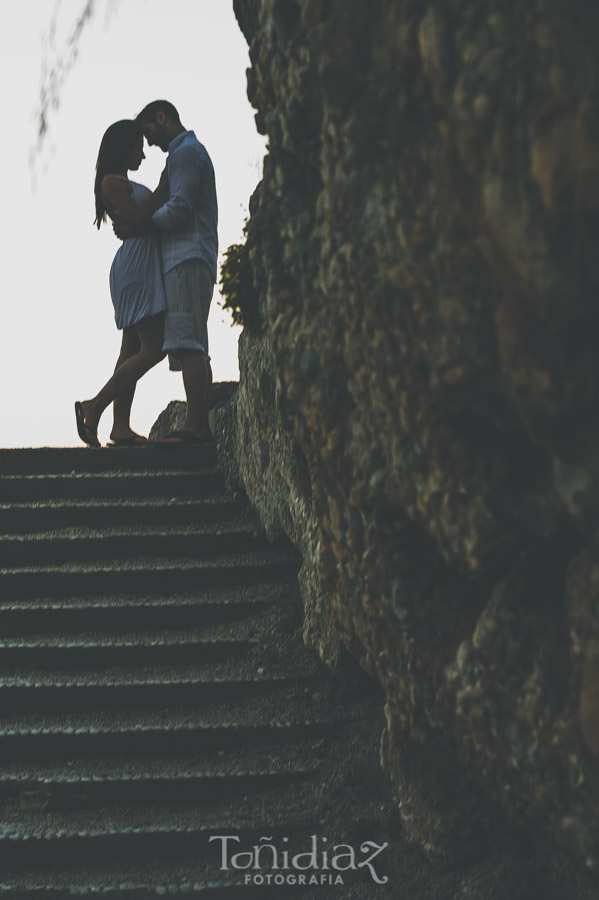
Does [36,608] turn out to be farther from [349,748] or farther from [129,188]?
[129,188]

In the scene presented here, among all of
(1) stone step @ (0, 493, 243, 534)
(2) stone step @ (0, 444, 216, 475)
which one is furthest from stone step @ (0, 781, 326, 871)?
(2) stone step @ (0, 444, 216, 475)

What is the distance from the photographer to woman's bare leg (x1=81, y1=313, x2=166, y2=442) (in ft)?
20.8

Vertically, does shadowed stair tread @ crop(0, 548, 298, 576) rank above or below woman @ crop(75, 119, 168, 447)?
below

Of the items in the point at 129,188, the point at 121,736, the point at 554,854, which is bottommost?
the point at 554,854

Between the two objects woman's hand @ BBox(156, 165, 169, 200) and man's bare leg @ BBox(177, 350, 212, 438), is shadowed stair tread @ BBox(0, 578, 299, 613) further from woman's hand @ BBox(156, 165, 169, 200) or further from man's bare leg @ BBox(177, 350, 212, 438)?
woman's hand @ BBox(156, 165, 169, 200)

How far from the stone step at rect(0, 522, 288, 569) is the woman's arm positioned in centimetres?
208

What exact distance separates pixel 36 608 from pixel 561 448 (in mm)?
3484

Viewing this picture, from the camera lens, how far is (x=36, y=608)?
495cm

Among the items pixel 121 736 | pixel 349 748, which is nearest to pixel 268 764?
pixel 349 748

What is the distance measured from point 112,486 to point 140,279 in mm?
1348

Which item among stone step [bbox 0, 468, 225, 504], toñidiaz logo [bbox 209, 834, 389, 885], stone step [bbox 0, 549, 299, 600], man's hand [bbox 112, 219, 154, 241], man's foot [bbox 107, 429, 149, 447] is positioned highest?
man's hand [bbox 112, 219, 154, 241]

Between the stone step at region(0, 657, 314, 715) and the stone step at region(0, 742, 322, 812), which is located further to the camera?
the stone step at region(0, 657, 314, 715)

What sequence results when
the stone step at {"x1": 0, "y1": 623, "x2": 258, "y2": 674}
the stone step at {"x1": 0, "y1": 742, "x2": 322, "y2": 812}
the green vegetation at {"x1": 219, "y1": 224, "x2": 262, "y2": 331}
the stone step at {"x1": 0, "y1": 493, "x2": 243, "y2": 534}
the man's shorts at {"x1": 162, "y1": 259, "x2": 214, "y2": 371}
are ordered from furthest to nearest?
the man's shorts at {"x1": 162, "y1": 259, "x2": 214, "y2": 371}
the stone step at {"x1": 0, "y1": 493, "x2": 243, "y2": 534}
the green vegetation at {"x1": 219, "y1": 224, "x2": 262, "y2": 331}
the stone step at {"x1": 0, "y1": 623, "x2": 258, "y2": 674}
the stone step at {"x1": 0, "y1": 742, "x2": 322, "y2": 812}

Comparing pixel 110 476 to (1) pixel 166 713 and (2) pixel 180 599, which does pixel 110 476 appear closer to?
(2) pixel 180 599
